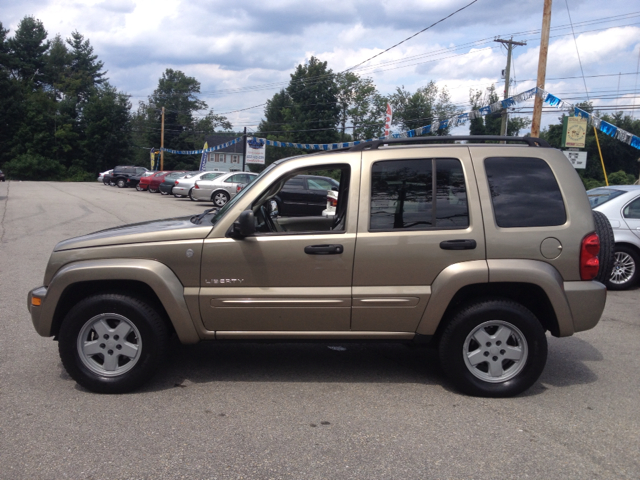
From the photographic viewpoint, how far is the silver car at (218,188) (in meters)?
25.8

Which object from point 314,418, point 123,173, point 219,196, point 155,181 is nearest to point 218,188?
point 219,196

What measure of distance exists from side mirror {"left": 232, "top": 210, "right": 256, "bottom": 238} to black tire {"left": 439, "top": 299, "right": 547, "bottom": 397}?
68.9 inches

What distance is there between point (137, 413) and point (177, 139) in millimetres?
82783

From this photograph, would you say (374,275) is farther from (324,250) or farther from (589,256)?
(589,256)

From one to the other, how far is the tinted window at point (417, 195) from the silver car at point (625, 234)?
5526mm

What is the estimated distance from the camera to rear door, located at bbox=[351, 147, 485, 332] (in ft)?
14.3

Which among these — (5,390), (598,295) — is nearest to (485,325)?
(598,295)

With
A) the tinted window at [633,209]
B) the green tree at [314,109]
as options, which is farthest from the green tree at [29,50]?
the tinted window at [633,209]

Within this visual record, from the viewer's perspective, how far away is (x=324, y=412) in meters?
4.13

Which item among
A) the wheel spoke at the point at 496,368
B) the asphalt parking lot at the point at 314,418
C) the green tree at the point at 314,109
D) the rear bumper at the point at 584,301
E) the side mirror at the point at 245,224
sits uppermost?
the green tree at the point at 314,109

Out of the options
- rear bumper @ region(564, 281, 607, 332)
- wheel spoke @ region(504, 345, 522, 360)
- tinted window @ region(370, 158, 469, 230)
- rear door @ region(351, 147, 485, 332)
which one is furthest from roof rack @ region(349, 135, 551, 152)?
wheel spoke @ region(504, 345, 522, 360)

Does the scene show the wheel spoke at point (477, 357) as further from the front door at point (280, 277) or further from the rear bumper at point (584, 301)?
the front door at point (280, 277)

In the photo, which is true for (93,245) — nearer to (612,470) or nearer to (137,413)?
(137,413)

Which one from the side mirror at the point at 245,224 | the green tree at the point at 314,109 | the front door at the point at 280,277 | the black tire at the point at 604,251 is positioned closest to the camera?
the side mirror at the point at 245,224
